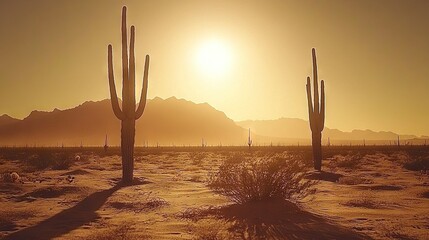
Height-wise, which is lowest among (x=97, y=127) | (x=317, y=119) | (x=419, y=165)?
(x=419, y=165)

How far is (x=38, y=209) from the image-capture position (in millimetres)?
9039


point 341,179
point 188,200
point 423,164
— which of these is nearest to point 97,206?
point 188,200

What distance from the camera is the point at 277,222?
757 cm

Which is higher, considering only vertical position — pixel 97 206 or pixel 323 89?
pixel 323 89

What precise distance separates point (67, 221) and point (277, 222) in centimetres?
413

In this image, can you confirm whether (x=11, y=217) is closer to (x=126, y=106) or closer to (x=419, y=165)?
(x=126, y=106)

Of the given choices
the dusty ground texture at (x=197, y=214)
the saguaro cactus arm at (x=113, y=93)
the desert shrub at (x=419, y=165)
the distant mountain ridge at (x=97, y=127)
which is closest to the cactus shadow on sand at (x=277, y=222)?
the dusty ground texture at (x=197, y=214)

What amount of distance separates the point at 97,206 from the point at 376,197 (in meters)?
7.33

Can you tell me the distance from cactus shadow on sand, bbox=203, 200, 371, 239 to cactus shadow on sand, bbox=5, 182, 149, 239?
8.48 feet

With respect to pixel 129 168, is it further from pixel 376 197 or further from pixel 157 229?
pixel 376 197

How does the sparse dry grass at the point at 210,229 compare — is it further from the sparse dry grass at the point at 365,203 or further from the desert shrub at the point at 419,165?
the desert shrub at the point at 419,165

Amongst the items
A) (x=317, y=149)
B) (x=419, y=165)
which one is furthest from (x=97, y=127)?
(x=317, y=149)

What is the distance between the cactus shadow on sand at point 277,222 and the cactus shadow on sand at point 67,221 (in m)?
2.58

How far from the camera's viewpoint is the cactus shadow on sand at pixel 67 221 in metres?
6.84
